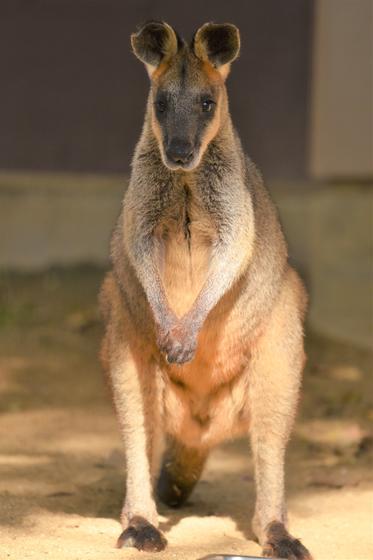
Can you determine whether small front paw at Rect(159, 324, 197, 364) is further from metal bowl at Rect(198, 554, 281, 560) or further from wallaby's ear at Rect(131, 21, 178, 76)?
wallaby's ear at Rect(131, 21, 178, 76)

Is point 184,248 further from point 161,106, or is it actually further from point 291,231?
point 291,231

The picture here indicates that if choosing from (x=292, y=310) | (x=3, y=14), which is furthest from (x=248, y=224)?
(x=3, y=14)

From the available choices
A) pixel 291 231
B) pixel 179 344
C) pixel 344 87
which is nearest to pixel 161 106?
pixel 179 344

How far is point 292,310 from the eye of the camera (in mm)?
→ 5008

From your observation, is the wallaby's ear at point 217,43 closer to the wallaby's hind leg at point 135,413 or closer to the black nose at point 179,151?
the black nose at point 179,151

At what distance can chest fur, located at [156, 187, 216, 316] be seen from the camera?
4.71 m

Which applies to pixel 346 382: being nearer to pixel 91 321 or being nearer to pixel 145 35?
pixel 91 321

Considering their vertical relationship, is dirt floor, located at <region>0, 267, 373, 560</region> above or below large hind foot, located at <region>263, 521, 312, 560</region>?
below

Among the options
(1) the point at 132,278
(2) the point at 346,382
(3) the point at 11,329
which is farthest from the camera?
(3) the point at 11,329

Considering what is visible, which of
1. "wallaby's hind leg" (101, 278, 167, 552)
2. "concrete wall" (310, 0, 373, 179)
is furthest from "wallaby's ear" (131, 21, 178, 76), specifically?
"concrete wall" (310, 0, 373, 179)

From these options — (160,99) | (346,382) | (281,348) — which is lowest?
(346,382)

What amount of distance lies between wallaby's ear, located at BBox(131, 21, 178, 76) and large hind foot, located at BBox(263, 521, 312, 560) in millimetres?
1905

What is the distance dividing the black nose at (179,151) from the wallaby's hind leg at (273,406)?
84 centimetres

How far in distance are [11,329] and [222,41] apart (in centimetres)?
376
